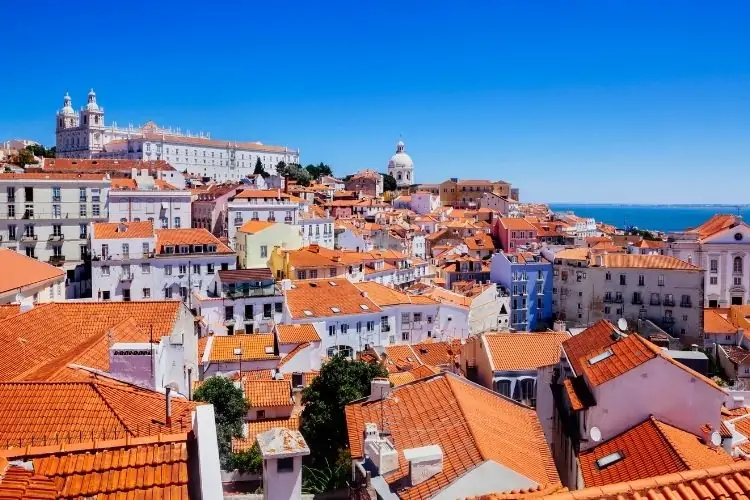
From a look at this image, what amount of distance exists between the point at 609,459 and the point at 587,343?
5193mm

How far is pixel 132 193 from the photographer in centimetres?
5547

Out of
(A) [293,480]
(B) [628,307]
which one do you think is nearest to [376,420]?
(A) [293,480]

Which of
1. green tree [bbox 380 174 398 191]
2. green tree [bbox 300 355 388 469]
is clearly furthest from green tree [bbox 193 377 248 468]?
green tree [bbox 380 174 398 191]

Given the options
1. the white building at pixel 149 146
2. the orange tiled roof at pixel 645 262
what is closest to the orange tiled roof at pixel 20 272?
the orange tiled roof at pixel 645 262

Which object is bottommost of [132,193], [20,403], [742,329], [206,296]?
[742,329]

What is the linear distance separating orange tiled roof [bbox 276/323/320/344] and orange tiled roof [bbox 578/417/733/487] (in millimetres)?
21034

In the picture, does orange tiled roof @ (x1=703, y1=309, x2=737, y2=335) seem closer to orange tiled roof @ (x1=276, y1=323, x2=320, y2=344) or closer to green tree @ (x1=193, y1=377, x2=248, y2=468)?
orange tiled roof @ (x1=276, y1=323, x2=320, y2=344)

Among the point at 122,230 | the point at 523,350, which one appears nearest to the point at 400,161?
the point at 122,230

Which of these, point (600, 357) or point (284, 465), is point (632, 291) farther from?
point (284, 465)

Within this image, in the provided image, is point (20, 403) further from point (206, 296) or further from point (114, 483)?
point (206, 296)

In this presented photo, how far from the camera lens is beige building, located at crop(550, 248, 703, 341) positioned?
2160 inches

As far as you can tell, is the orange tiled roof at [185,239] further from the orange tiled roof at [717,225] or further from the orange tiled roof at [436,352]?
the orange tiled roof at [717,225]

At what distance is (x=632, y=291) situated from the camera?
56.8 meters

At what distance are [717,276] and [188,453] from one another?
68410 mm
